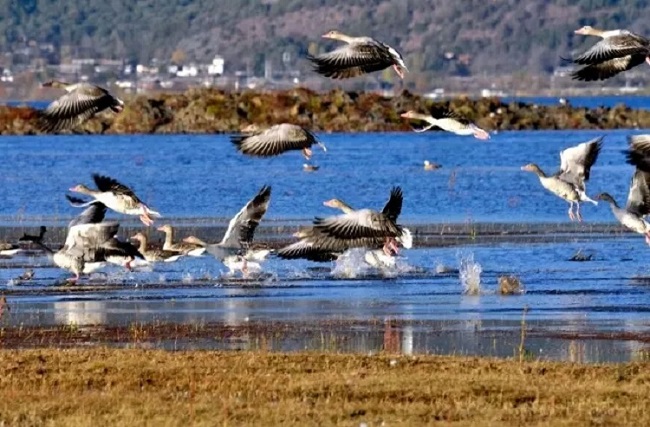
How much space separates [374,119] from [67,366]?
89.9 metres

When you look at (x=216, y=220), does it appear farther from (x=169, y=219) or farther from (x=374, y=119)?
(x=374, y=119)

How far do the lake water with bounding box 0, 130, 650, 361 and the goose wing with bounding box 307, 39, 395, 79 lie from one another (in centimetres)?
287

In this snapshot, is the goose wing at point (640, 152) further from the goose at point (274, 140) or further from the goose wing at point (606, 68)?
the goose at point (274, 140)

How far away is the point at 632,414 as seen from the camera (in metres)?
13.6

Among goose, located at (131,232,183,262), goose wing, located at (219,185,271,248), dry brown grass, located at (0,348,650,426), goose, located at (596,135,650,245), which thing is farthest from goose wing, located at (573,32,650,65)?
dry brown grass, located at (0,348,650,426)

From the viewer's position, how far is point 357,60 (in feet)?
75.9

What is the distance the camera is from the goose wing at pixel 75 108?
23.8 meters

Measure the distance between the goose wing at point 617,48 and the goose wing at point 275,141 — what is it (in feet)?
11.8

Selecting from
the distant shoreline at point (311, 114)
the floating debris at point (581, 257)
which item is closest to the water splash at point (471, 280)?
the floating debris at point (581, 257)

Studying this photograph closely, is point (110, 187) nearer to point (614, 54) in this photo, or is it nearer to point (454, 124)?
point (454, 124)

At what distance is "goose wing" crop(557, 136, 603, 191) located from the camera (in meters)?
25.5

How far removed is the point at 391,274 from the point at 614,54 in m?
→ 5.49

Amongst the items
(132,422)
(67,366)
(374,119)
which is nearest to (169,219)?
(67,366)

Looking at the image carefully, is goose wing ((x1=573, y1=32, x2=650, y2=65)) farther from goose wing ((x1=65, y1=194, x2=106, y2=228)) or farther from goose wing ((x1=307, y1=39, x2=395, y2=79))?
goose wing ((x1=65, y1=194, x2=106, y2=228))
